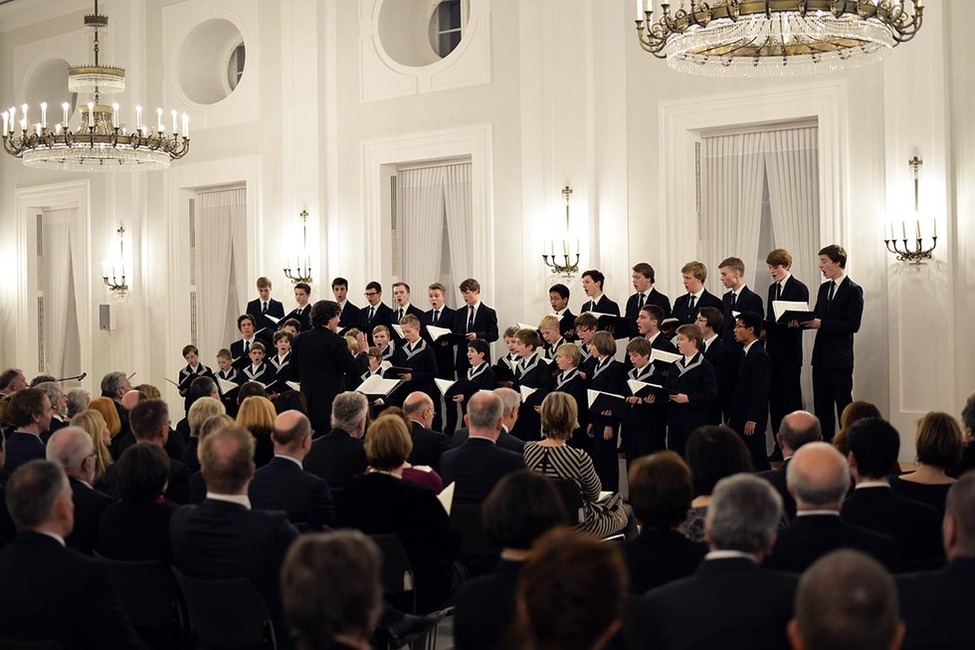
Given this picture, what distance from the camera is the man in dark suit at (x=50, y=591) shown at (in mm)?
3557

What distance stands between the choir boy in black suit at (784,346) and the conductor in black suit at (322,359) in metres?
3.60

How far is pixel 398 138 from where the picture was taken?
1331 centimetres

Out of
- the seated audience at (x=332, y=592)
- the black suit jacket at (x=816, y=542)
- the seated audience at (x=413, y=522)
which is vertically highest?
the seated audience at (x=332, y=592)

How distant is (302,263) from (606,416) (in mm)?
5850

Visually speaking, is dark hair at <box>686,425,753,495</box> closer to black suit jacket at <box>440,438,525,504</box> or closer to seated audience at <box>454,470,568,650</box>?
seated audience at <box>454,470,568,650</box>

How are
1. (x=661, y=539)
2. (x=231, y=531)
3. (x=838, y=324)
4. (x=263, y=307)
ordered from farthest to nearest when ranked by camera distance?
(x=263, y=307) < (x=838, y=324) < (x=231, y=531) < (x=661, y=539)

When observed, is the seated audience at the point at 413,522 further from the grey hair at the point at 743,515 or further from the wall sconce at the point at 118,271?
the wall sconce at the point at 118,271

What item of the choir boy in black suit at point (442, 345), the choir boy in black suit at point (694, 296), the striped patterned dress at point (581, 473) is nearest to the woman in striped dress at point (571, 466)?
the striped patterned dress at point (581, 473)

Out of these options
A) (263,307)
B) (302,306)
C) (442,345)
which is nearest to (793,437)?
(442,345)

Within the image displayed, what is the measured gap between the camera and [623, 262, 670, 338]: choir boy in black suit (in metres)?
10.4

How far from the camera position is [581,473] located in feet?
19.4

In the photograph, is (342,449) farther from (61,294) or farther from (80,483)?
(61,294)

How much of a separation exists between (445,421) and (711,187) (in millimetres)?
3900

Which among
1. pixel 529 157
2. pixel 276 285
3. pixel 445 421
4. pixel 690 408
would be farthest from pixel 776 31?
pixel 276 285
